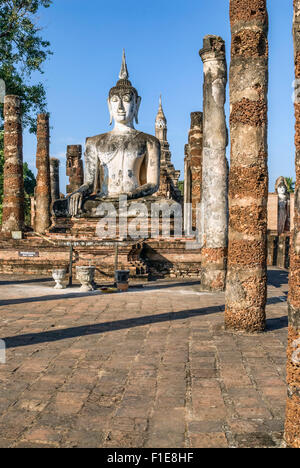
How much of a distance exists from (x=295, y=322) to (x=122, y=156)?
1275 cm

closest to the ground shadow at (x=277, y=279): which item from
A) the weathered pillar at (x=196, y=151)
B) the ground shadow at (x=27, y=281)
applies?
the weathered pillar at (x=196, y=151)

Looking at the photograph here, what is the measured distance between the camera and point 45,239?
12250 mm

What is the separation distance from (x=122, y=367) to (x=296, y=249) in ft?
7.29

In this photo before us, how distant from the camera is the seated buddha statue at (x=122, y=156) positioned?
590 inches

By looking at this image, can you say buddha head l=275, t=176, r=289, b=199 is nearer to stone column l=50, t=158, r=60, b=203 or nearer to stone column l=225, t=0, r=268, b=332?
stone column l=50, t=158, r=60, b=203

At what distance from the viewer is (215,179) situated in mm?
9219

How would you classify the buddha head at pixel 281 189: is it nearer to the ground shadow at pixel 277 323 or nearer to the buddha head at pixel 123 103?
the buddha head at pixel 123 103

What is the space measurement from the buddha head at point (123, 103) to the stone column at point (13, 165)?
9.56 ft

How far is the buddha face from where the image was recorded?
1498cm

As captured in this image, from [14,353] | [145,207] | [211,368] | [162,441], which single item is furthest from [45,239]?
[162,441]

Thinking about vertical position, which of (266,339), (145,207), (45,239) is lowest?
(266,339)

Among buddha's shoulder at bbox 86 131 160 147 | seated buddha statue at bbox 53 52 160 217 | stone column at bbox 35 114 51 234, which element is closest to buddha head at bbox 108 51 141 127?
seated buddha statue at bbox 53 52 160 217

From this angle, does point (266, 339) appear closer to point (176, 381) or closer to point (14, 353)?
point (176, 381)

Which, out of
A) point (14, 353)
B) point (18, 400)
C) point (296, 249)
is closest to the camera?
point (296, 249)
